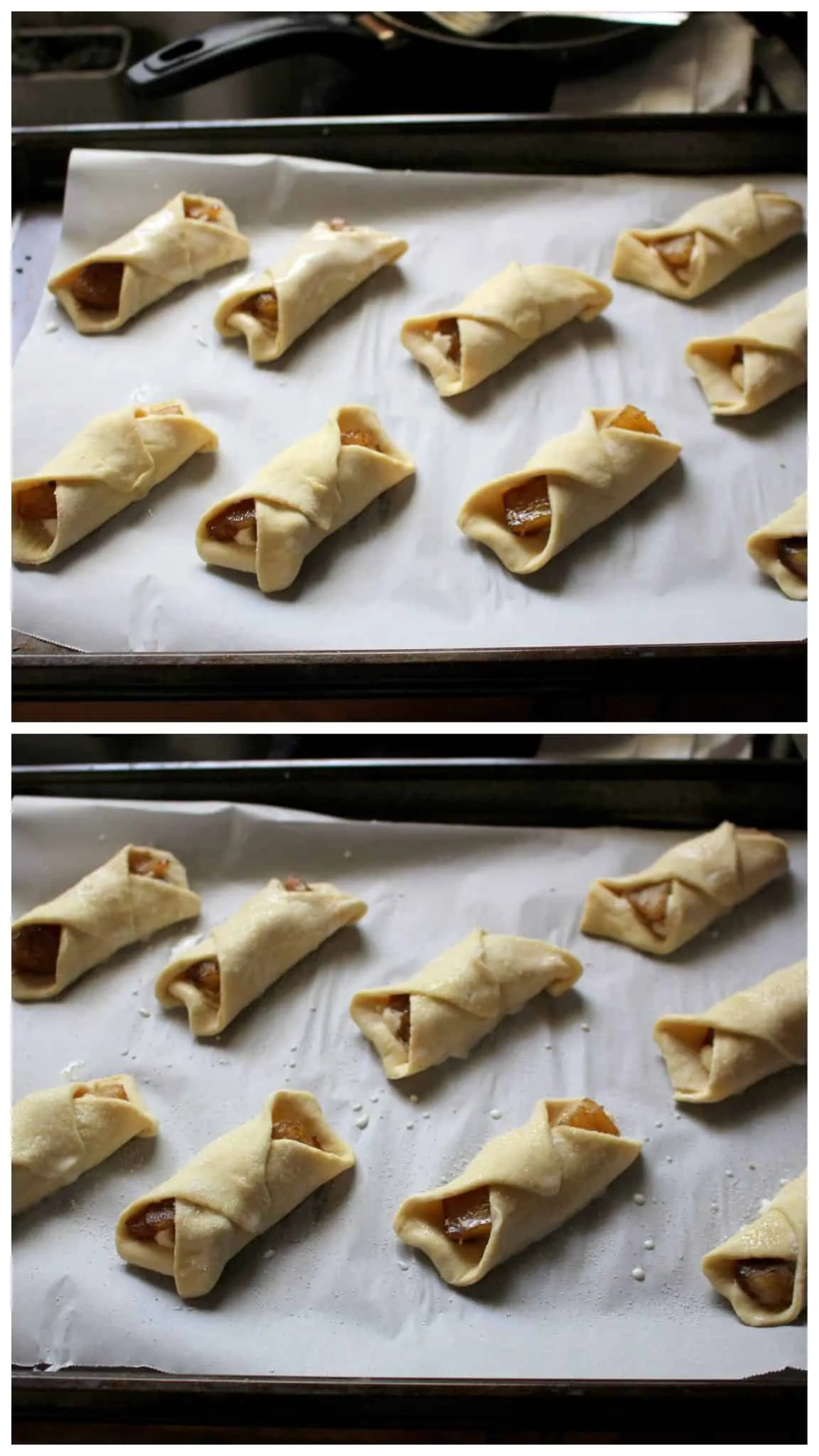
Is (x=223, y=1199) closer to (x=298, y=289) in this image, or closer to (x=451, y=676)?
(x=451, y=676)

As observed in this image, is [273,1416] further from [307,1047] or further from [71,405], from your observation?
[71,405]

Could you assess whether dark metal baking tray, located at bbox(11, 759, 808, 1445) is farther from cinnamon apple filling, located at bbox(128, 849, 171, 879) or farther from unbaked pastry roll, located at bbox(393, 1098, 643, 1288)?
cinnamon apple filling, located at bbox(128, 849, 171, 879)

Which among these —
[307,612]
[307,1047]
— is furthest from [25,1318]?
[307,612]

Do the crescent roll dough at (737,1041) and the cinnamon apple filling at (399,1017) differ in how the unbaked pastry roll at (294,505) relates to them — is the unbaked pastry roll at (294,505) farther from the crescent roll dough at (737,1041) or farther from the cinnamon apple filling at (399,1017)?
the crescent roll dough at (737,1041)

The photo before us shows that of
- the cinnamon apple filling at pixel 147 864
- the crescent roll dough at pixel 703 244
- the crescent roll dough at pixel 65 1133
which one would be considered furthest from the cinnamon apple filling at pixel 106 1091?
the crescent roll dough at pixel 703 244

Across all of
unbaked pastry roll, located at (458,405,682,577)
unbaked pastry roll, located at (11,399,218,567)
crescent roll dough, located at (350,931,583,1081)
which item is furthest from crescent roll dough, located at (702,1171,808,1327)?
unbaked pastry roll, located at (11,399,218,567)
